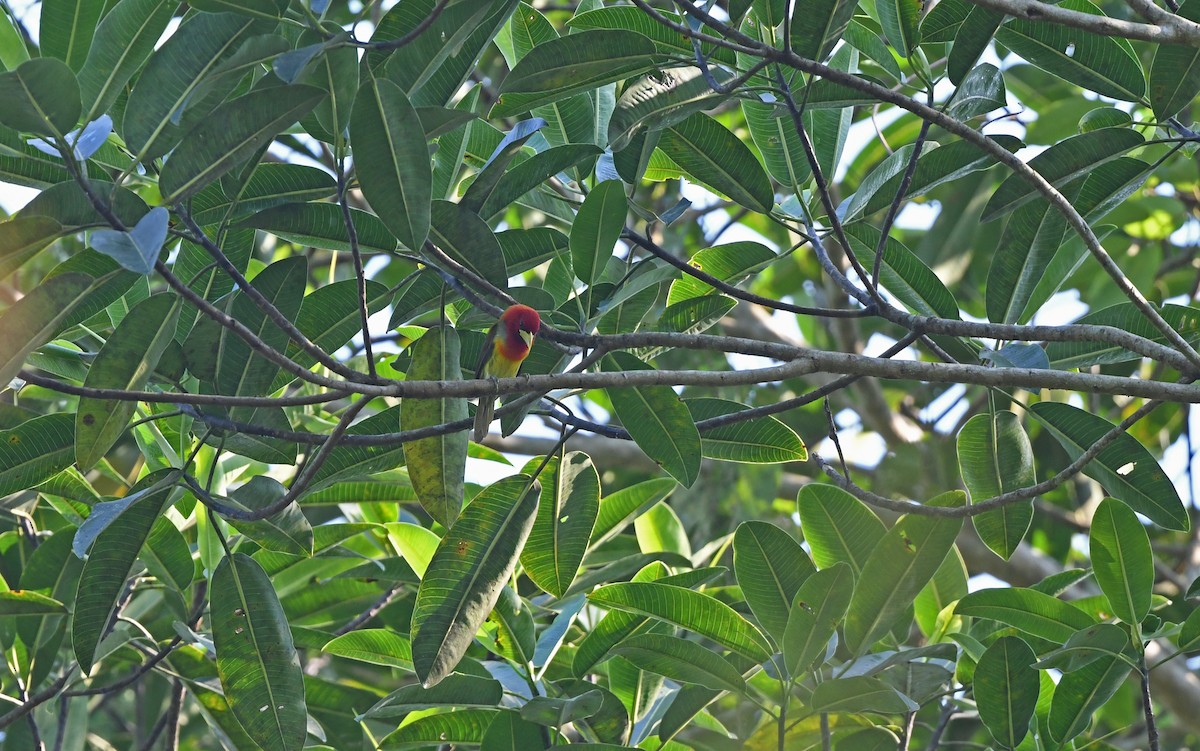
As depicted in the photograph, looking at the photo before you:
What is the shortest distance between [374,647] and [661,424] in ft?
3.15

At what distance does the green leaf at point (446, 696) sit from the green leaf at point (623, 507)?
818 mm

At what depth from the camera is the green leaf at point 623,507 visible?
341 cm

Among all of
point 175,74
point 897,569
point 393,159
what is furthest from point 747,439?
point 175,74

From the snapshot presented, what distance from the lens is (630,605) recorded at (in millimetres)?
2541

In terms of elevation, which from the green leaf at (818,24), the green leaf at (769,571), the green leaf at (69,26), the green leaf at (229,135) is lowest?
the green leaf at (769,571)

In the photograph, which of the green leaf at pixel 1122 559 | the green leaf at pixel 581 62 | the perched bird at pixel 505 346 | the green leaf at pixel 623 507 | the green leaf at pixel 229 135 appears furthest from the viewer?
the green leaf at pixel 623 507

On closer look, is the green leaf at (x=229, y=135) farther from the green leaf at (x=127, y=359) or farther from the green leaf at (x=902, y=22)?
the green leaf at (x=902, y=22)

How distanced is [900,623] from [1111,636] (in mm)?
578

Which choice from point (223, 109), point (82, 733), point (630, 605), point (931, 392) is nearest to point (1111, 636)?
point (630, 605)

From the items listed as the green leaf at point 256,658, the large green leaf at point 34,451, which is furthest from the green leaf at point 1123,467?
the large green leaf at point 34,451

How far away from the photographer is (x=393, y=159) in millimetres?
2090

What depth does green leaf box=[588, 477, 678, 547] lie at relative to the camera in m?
3.41

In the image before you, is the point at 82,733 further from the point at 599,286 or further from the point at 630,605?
the point at 599,286

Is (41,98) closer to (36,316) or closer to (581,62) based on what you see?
(36,316)
